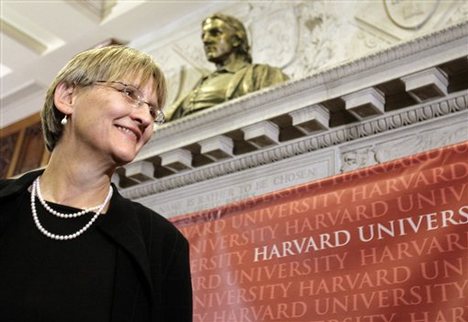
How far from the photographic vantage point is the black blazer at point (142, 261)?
0.90 meters

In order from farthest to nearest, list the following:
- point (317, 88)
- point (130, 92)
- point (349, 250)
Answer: point (317, 88)
point (349, 250)
point (130, 92)

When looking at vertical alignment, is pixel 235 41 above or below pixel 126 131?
above

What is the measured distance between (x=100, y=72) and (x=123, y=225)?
299mm

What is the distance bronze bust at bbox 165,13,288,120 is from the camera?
3.15 m

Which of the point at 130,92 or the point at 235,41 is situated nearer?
the point at 130,92

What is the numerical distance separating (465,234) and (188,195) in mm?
1983

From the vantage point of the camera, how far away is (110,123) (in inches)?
39.0

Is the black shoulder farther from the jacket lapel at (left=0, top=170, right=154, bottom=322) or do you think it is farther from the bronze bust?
the bronze bust

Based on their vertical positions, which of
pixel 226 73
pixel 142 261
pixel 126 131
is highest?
pixel 226 73

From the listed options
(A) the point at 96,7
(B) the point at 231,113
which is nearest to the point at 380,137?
(B) the point at 231,113

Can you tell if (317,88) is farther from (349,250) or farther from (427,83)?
(349,250)

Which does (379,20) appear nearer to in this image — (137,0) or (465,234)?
(465,234)

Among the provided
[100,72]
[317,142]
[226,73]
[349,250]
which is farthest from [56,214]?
[226,73]

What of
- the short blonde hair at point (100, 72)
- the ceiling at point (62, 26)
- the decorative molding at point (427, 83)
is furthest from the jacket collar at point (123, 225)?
the ceiling at point (62, 26)
